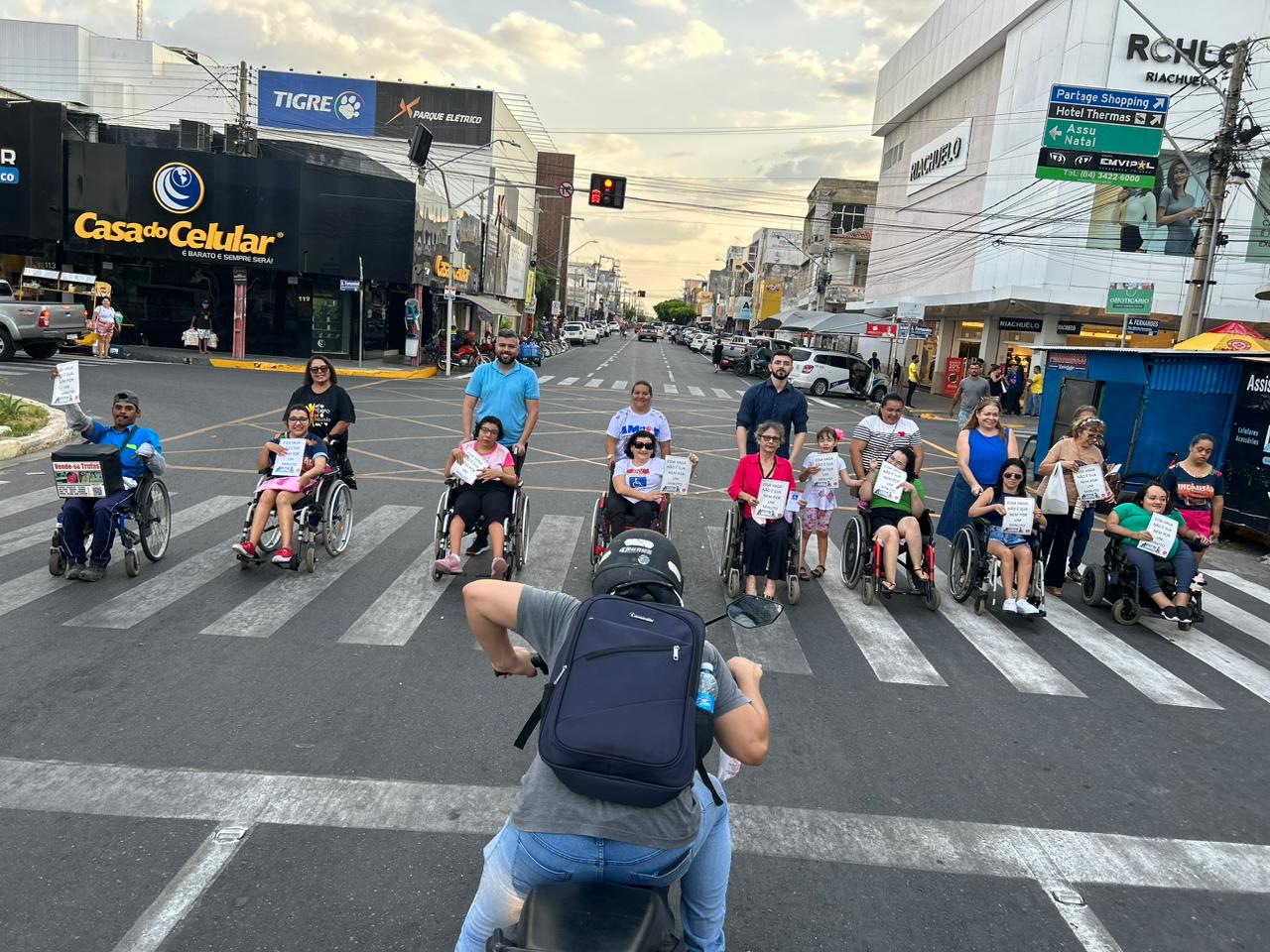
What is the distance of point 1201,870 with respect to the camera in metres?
4.13

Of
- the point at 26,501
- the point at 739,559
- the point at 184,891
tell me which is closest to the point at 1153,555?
the point at 739,559

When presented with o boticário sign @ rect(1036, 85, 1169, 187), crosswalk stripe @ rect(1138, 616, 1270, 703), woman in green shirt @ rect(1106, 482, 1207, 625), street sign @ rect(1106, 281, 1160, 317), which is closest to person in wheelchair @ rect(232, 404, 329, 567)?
woman in green shirt @ rect(1106, 482, 1207, 625)

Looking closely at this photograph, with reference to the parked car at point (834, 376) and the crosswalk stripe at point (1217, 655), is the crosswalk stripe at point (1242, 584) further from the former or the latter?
the parked car at point (834, 376)

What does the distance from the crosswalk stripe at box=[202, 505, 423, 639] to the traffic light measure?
2043 centimetres

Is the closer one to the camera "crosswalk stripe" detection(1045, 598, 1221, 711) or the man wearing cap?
"crosswalk stripe" detection(1045, 598, 1221, 711)

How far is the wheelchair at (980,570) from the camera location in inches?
310

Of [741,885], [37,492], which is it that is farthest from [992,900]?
[37,492]

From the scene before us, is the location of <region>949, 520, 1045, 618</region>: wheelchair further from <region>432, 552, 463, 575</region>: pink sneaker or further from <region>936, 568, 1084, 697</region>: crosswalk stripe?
<region>432, 552, 463, 575</region>: pink sneaker

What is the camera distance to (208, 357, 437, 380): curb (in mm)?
27500

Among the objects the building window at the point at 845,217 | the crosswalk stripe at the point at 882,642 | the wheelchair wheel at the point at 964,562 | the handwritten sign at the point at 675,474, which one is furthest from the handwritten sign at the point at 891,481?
the building window at the point at 845,217

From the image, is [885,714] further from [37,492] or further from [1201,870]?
[37,492]

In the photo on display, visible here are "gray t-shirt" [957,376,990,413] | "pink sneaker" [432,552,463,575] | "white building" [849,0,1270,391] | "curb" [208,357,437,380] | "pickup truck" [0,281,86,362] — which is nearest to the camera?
"pink sneaker" [432,552,463,575]

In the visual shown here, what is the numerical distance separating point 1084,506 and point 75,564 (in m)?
8.97

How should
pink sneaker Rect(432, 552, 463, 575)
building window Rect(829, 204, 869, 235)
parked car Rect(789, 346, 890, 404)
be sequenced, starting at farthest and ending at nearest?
building window Rect(829, 204, 869, 235) < parked car Rect(789, 346, 890, 404) < pink sneaker Rect(432, 552, 463, 575)
